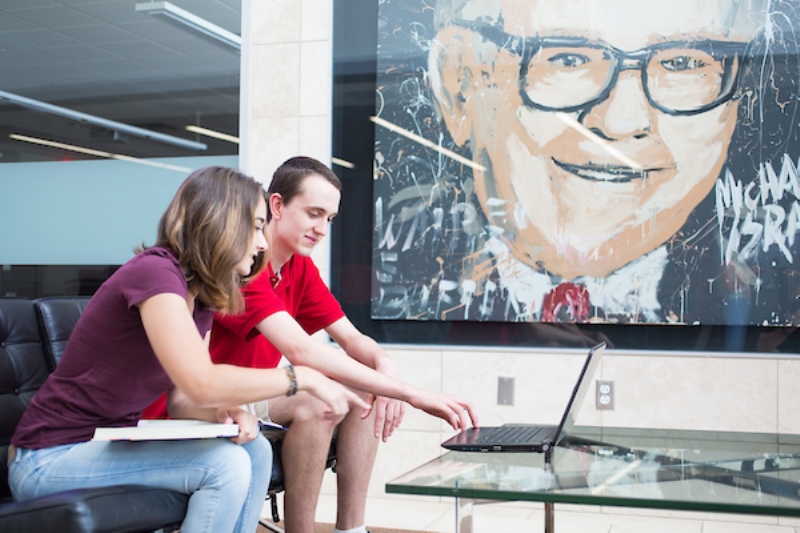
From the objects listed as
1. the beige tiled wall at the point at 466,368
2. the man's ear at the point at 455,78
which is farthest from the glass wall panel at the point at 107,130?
the man's ear at the point at 455,78

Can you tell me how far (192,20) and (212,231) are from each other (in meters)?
2.56

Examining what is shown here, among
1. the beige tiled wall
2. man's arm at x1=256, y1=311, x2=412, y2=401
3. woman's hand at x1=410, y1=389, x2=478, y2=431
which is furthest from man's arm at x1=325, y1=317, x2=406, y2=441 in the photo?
the beige tiled wall

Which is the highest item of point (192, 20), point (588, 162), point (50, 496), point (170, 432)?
point (192, 20)

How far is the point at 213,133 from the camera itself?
13.5 ft

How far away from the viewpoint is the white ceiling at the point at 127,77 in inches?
163

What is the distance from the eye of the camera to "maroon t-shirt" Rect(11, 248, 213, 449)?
183 centimetres

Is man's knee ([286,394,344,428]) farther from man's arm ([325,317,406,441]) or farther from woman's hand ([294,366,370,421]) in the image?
woman's hand ([294,366,370,421])

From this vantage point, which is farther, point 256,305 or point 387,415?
point 387,415

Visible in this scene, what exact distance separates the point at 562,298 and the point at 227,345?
5.16 ft

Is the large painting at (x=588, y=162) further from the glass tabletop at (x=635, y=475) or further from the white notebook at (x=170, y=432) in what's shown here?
the white notebook at (x=170, y=432)

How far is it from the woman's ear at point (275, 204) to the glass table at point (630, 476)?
37.7 inches

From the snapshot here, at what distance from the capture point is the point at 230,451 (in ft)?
6.13

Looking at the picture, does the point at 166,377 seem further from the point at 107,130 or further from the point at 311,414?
the point at 107,130

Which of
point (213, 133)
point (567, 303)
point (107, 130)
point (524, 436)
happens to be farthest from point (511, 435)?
point (107, 130)
